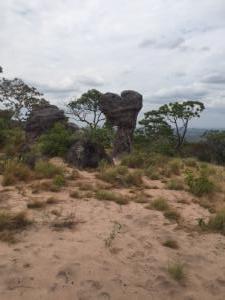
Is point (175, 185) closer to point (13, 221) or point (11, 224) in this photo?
point (13, 221)

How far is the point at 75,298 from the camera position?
4367 mm

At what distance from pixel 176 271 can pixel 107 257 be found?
3.20 feet

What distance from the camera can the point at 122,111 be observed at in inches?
751

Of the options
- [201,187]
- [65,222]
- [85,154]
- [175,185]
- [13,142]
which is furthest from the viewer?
[13,142]

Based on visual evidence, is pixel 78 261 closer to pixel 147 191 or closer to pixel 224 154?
pixel 147 191

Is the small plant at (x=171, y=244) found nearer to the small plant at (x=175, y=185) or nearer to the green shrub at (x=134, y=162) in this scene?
the small plant at (x=175, y=185)

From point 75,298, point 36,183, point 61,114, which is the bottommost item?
point 75,298

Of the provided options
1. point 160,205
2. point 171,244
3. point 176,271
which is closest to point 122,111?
point 160,205

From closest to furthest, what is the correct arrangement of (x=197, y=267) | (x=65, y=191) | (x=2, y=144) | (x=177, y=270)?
(x=177, y=270) → (x=197, y=267) → (x=65, y=191) → (x=2, y=144)

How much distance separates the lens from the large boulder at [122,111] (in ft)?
62.7

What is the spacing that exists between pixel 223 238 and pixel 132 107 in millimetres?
13040

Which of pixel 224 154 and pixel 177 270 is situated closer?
pixel 177 270

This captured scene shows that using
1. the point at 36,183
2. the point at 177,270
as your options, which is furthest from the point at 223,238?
the point at 36,183

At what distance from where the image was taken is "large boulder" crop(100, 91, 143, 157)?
19.1 metres
